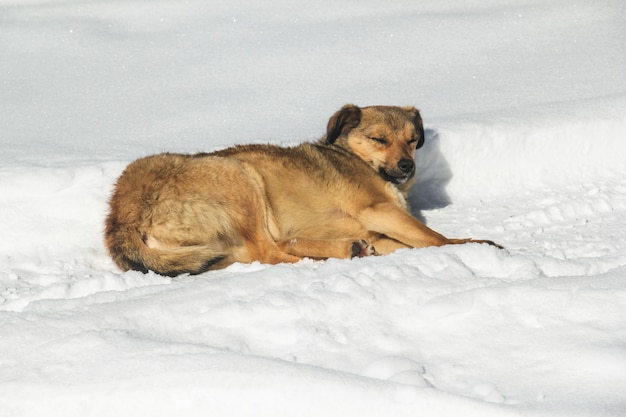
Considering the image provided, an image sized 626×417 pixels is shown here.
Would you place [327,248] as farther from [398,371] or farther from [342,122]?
[398,371]

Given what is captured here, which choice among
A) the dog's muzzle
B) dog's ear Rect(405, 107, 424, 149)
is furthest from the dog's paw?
dog's ear Rect(405, 107, 424, 149)

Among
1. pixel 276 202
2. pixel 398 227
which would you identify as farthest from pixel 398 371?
pixel 276 202

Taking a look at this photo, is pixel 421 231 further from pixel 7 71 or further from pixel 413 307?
pixel 7 71

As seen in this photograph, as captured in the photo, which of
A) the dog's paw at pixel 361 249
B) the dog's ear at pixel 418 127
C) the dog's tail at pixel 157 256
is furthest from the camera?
the dog's ear at pixel 418 127

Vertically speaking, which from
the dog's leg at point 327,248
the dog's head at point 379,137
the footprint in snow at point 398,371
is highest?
the dog's head at point 379,137

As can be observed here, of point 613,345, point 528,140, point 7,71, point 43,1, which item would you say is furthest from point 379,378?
point 43,1

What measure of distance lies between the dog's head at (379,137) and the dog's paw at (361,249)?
0.80 m

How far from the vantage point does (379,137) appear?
5.40 m

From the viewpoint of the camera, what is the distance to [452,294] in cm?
329

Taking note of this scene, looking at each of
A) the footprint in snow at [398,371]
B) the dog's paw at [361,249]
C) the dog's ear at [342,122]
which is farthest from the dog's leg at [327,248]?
the footprint in snow at [398,371]

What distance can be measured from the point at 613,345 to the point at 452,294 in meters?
0.72

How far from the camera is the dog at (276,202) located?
428 centimetres

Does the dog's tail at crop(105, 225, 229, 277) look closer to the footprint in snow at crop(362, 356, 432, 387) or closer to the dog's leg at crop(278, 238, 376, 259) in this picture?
the dog's leg at crop(278, 238, 376, 259)

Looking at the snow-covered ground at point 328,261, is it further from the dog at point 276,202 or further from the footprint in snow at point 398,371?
the dog at point 276,202
